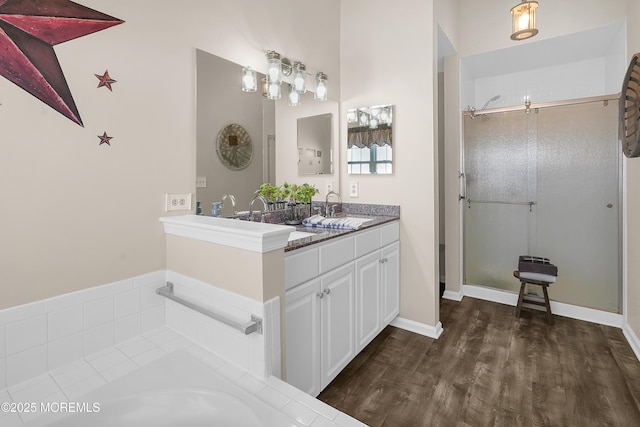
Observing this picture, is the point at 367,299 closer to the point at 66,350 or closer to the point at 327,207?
the point at 327,207

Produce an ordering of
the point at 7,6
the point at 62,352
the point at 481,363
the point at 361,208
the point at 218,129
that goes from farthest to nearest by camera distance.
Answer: the point at 361,208 < the point at 481,363 < the point at 218,129 < the point at 62,352 < the point at 7,6

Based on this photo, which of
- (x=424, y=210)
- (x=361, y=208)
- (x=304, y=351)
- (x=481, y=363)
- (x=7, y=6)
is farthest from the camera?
(x=361, y=208)

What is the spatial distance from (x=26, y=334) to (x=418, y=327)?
2419 millimetres

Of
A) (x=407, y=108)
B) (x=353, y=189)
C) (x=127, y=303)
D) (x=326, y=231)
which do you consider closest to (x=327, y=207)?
(x=353, y=189)

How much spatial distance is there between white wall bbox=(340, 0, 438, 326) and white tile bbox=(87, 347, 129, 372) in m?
2.03

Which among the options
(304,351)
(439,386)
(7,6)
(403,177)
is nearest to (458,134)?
(403,177)

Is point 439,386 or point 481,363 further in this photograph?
point 481,363

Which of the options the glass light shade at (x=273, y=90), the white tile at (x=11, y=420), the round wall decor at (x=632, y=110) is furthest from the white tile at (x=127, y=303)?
the round wall decor at (x=632, y=110)

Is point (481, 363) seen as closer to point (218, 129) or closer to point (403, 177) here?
point (403, 177)

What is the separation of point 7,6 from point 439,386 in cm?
267

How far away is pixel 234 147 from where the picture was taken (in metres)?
2.07

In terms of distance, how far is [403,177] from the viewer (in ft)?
8.87

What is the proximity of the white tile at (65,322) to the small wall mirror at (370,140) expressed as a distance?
215 cm

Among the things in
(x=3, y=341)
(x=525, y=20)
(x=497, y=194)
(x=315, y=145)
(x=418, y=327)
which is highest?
(x=525, y=20)
